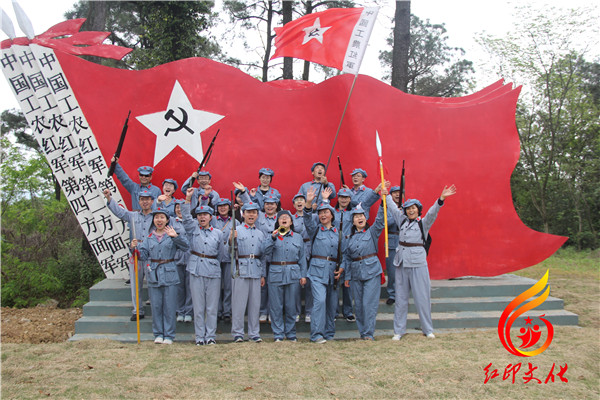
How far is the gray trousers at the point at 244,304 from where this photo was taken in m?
5.22

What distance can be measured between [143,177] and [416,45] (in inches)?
597

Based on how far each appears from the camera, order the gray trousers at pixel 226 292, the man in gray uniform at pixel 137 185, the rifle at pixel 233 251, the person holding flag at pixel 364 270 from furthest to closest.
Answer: the man in gray uniform at pixel 137 185
the gray trousers at pixel 226 292
the person holding flag at pixel 364 270
the rifle at pixel 233 251

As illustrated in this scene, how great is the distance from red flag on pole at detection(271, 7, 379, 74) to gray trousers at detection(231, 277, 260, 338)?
113 inches

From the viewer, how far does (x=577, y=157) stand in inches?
599

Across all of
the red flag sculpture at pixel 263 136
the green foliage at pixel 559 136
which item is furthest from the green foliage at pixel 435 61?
the red flag sculpture at pixel 263 136

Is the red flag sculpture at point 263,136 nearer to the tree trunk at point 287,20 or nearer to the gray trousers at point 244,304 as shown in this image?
the gray trousers at point 244,304

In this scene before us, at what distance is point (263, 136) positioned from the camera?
700 cm

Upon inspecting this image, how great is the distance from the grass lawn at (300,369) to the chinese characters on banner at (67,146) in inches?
71.9

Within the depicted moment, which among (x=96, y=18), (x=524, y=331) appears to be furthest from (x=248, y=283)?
(x=96, y=18)

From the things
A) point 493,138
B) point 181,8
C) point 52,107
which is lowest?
point 493,138


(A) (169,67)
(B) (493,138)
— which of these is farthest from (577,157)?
(A) (169,67)

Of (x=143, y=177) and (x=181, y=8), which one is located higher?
(x=181, y=8)

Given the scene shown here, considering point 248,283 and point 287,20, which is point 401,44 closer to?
point 287,20

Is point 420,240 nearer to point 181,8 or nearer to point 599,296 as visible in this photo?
point 599,296
